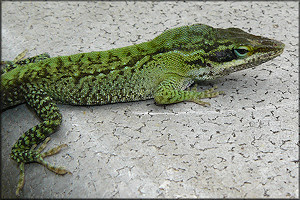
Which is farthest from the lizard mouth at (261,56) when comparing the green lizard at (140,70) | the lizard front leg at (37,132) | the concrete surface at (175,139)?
the lizard front leg at (37,132)

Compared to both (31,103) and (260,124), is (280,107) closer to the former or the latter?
(260,124)

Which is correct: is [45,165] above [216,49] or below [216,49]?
below

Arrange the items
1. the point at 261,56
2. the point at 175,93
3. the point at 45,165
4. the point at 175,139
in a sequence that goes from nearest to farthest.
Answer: the point at 45,165 < the point at 175,139 < the point at 261,56 < the point at 175,93

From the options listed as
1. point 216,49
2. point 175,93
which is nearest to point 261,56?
point 216,49

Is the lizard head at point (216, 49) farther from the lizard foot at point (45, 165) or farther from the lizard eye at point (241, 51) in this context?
the lizard foot at point (45, 165)

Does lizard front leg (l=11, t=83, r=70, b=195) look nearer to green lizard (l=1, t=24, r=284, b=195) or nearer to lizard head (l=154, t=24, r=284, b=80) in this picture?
green lizard (l=1, t=24, r=284, b=195)

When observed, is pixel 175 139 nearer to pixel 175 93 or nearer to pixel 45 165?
pixel 175 93
